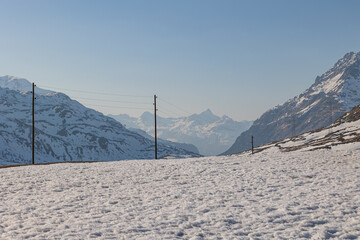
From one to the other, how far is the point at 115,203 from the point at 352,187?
49.2 ft

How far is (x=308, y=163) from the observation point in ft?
108

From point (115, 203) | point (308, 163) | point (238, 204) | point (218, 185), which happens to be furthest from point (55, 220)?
point (308, 163)

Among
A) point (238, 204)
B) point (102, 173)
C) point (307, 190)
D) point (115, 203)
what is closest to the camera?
point (238, 204)

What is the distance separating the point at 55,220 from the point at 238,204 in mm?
9368

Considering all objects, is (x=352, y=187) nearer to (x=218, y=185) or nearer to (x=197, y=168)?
(x=218, y=185)

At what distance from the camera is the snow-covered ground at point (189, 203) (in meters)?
14.0

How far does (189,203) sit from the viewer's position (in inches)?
751

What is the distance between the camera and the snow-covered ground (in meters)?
14.0

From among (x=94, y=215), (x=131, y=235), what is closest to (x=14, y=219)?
(x=94, y=215)

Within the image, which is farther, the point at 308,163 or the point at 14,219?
the point at 308,163

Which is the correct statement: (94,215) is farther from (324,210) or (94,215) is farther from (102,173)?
(102,173)

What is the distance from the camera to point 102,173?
32406 mm

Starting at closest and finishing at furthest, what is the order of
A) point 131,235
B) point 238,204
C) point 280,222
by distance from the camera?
point 131,235 < point 280,222 < point 238,204

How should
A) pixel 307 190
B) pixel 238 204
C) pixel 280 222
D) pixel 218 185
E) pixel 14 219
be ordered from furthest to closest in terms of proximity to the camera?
pixel 218 185
pixel 307 190
pixel 238 204
pixel 14 219
pixel 280 222
